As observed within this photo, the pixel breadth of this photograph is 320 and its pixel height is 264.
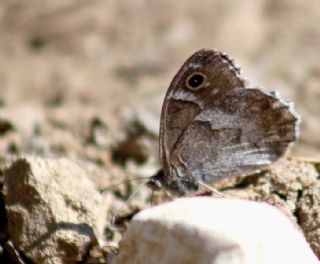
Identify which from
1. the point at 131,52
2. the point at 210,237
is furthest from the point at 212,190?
the point at 131,52

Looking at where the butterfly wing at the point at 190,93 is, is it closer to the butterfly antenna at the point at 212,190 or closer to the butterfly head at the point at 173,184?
the butterfly head at the point at 173,184

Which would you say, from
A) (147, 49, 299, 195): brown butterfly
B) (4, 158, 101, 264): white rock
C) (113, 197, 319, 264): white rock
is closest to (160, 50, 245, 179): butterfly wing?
(147, 49, 299, 195): brown butterfly

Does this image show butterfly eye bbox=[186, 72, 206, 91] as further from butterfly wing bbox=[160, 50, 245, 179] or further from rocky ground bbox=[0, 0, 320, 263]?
rocky ground bbox=[0, 0, 320, 263]

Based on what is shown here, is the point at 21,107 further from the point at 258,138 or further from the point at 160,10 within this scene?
the point at 258,138

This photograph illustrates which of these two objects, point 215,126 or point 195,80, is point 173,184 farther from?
point 195,80

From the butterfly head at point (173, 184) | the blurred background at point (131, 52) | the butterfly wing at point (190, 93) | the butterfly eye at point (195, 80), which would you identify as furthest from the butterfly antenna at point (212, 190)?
the blurred background at point (131, 52)

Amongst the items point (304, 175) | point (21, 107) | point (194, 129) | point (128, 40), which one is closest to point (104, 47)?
point (128, 40)
